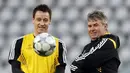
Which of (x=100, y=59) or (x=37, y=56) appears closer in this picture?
(x=100, y=59)

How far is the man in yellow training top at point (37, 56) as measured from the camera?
2773mm

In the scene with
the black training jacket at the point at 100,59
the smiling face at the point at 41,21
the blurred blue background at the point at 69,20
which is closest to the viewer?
the black training jacket at the point at 100,59

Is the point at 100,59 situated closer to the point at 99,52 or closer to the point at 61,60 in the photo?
the point at 99,52

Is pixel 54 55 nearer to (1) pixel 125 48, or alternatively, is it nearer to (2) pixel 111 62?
(2) pixel 111 62

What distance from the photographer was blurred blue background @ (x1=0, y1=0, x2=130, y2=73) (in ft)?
17.3

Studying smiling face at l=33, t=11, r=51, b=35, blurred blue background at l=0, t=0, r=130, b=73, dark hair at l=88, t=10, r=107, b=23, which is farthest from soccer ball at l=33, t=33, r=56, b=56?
blurred blue background at l=0, t=0, r=130, b=73

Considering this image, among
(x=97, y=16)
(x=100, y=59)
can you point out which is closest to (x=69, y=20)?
(x=97, y=16)

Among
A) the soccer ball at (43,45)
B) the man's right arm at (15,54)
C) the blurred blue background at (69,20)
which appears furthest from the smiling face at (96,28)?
the blurred blue background at (69,20)

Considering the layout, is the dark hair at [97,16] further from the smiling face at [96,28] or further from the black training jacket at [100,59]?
the black training jacket at [100,59]

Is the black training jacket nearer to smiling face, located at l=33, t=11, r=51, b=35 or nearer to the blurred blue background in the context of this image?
smiling face, located at l=33, t=11, r=51, b=35

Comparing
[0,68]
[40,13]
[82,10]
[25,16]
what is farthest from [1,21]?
[40,13]

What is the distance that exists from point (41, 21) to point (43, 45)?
23cm

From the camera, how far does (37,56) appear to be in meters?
2.79

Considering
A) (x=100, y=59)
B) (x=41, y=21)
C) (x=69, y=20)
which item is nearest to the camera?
(x=100, y=59)
